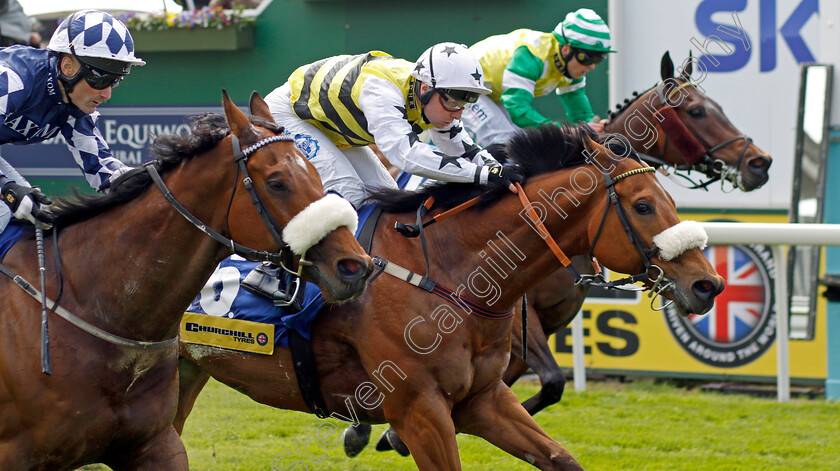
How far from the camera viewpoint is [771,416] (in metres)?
5.66

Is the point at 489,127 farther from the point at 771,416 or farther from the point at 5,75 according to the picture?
the point at 5,75

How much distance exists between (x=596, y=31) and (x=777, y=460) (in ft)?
7.40

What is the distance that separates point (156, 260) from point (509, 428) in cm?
139

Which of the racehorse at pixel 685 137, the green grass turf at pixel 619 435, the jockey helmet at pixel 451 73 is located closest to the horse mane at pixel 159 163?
the jockey helmet at pixel 451 73

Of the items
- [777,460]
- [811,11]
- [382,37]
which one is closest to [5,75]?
[777,460]

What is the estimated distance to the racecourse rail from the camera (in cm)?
554

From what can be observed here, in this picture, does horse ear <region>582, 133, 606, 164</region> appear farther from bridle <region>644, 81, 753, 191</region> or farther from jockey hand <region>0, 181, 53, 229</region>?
jockey hand <region>0, 181, 53, 229</region>

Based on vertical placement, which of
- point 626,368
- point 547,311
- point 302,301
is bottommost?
point 626,368

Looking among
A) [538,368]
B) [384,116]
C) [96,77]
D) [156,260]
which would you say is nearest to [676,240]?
[384,116]

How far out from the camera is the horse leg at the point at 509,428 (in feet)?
11.2

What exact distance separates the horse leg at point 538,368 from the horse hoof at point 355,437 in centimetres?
71

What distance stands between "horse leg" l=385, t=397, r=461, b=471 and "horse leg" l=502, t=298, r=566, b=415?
3.68 feet

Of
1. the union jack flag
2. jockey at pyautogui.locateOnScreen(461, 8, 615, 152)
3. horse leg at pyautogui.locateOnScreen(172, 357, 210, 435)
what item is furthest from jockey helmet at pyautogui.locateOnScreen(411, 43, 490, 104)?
the union jack flag

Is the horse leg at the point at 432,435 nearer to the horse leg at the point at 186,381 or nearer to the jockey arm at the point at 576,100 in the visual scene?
the horse leg at the point at 186,381
